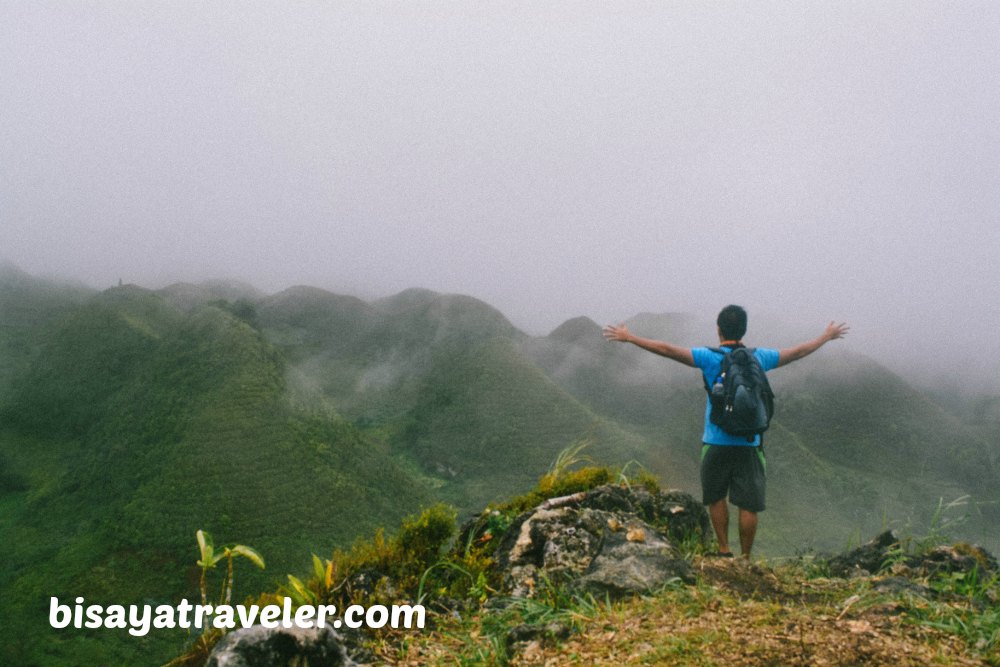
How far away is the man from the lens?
5.86m

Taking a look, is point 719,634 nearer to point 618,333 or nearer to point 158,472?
point 618,333

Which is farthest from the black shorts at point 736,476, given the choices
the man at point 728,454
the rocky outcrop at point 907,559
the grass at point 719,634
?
the grass at point 719,634

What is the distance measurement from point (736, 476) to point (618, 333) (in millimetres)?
1807

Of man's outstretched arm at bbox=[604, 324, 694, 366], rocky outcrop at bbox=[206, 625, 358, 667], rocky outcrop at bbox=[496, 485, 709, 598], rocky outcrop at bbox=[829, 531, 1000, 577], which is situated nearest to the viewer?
rocky outcrop at bbox=[206, 625, 358, 667]

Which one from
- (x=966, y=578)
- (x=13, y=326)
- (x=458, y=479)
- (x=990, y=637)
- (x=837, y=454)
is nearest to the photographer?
(x=990, y=637)

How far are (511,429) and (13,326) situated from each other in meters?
101

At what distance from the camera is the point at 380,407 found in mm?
122562

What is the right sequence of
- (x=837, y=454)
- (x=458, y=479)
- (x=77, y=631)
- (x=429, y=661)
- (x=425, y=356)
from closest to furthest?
(x=429, y=661) < (x=77, y=631) < (x=458, y=479) < (x=837, y=454) < (x=425, y=356)

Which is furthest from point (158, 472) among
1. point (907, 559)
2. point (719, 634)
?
point (719, 634)

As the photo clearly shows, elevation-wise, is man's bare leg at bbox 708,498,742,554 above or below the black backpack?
below

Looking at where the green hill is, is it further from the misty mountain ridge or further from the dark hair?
the dark hair

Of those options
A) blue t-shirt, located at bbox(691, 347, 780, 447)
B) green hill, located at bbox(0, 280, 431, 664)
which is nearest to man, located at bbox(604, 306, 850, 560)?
blue t-shirt, located at bbox(691, 347, 780, 447)

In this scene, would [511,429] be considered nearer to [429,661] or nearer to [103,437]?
[103,437]

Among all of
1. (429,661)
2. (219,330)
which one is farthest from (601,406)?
(429,661)
